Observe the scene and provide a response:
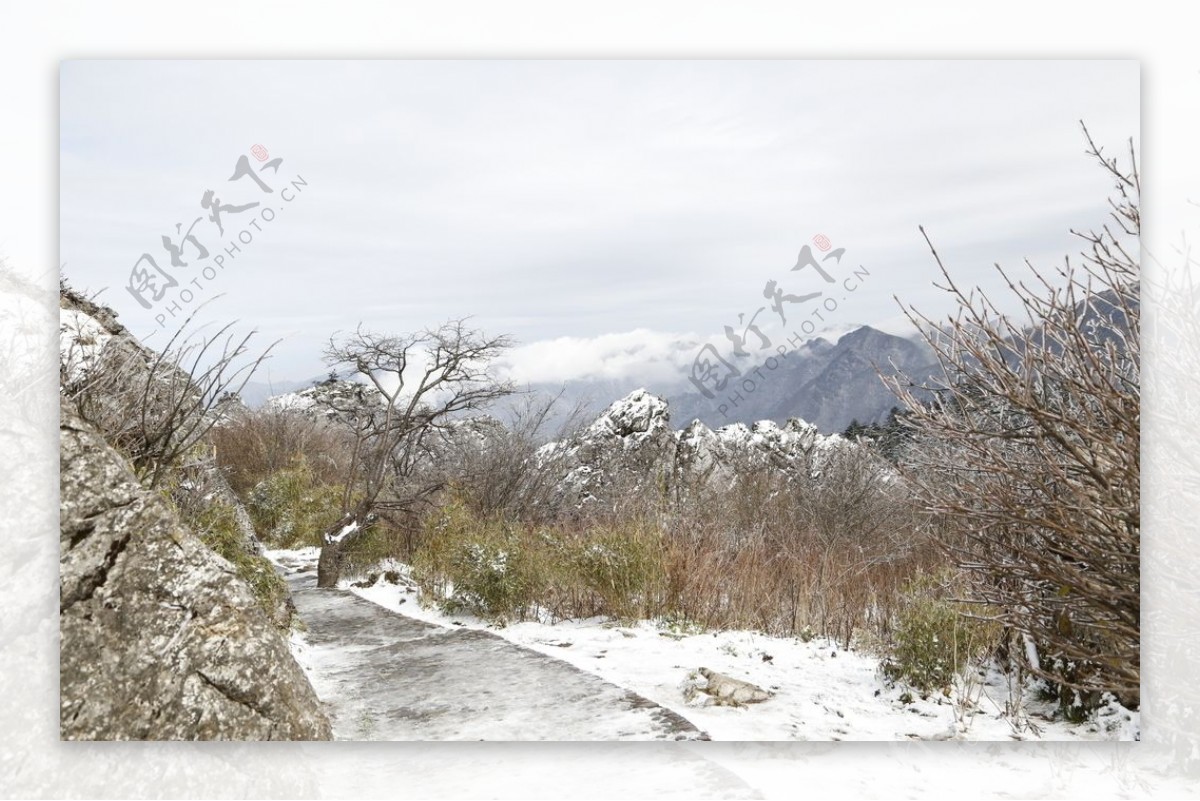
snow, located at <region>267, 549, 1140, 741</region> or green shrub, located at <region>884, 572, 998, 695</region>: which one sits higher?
green shrub, located at <region>884, 572, 998, 695</region>

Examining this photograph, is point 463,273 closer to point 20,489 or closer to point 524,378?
point 524,378

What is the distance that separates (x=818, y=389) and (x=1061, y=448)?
1758mm

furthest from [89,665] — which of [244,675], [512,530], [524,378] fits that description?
[512,530]

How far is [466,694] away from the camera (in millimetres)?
3904

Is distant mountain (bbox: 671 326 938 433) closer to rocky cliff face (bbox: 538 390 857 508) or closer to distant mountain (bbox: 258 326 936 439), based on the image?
distant mountain (bbox: 258 326 936 439)

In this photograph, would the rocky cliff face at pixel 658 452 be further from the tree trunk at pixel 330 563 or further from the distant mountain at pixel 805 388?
the distant mountain at pixel 805 388

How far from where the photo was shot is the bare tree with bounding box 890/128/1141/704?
3074 millimetres

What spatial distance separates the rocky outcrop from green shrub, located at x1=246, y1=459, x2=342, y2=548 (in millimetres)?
6780

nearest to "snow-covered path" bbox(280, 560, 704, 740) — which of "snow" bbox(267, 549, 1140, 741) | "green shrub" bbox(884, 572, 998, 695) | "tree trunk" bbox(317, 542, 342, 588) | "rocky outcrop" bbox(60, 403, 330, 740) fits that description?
"snow" bbox(267, 549, 1140, 741)

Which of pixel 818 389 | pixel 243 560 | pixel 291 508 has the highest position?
pixel 818 389

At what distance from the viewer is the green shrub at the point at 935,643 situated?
3.83m

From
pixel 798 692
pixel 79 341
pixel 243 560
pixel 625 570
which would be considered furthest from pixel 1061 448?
pixel 243 560

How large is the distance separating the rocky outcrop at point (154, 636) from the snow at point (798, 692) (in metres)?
1.27

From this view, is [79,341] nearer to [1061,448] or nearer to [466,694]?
[466,694]
